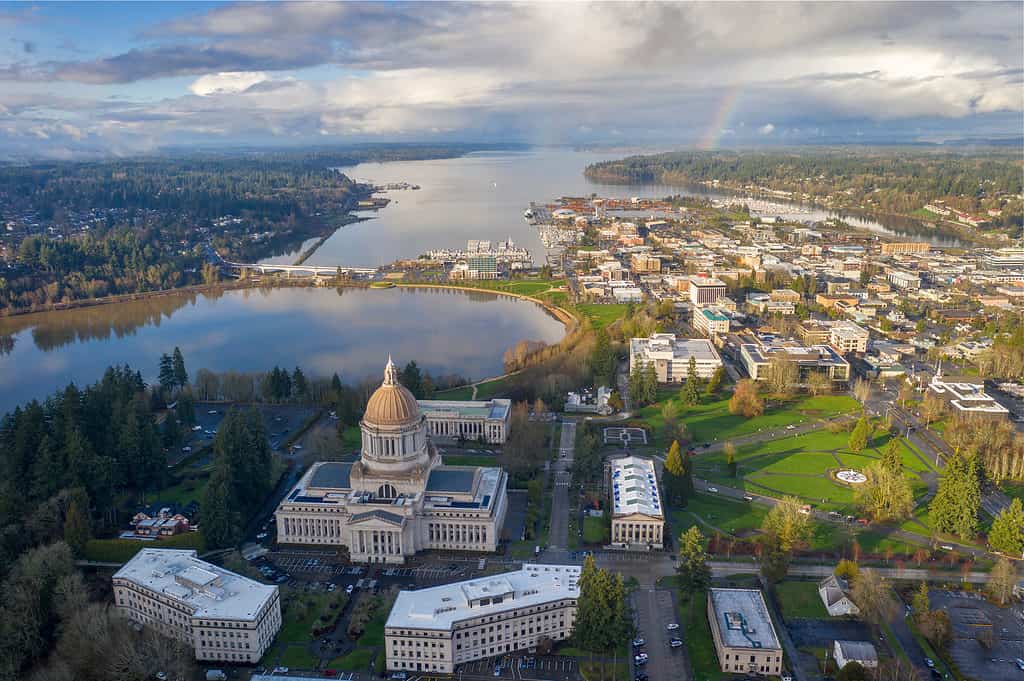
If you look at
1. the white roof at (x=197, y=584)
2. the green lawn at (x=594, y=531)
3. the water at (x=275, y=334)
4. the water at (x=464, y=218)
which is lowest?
the green lawn at (x=594, y=531)

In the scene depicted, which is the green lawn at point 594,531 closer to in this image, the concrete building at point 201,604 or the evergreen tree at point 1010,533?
the concrete building at point 201,604

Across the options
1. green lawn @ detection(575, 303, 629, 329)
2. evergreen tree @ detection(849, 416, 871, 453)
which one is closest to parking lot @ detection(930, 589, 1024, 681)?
evergreen tree @ detection(849, 416, 871, 453)

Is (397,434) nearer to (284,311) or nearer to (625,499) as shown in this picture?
(625,499)

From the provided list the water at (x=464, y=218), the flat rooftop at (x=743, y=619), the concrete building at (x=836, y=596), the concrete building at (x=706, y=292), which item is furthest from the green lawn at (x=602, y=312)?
the flat rooftop at (x=743, y=619)

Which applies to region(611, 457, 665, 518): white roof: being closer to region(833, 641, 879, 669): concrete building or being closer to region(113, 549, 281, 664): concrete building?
region(833, 641, 879, 669): concrete building

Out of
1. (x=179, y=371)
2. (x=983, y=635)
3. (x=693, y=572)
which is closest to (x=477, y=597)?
(x=693, y=572)

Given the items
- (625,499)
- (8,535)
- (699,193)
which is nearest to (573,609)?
(625,499)
